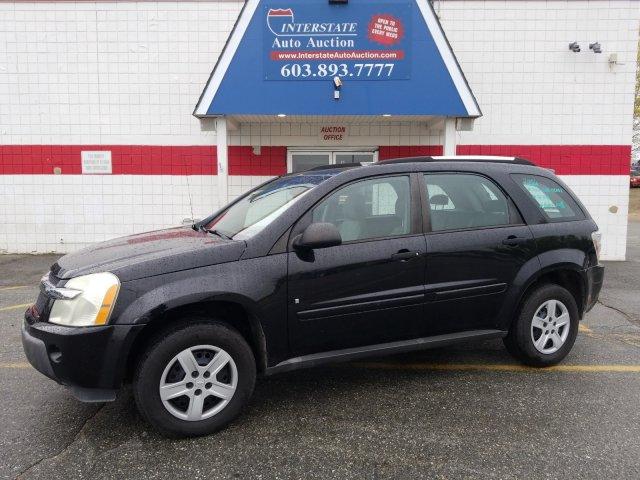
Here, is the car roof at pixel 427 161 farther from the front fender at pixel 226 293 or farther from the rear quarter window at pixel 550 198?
the front fender at pixel 226 293

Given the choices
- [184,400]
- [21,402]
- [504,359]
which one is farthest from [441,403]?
[21,402]

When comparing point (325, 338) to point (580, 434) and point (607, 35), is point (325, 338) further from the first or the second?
point (607, 35)

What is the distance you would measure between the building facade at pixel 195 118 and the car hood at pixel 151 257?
6.59 meters

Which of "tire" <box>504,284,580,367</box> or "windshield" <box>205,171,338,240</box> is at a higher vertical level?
"windshield" <box>205,171,338,240</box>

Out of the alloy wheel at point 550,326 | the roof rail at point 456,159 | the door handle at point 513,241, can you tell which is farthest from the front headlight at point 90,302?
the alloy wheel at point 550,326

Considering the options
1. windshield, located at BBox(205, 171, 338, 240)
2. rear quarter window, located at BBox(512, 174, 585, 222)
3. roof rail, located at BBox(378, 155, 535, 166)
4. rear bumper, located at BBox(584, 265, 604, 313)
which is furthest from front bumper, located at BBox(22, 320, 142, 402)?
rear bumper, located at BBox(584, 265, 604, 313)

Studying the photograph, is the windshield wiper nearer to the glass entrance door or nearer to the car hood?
the car hood

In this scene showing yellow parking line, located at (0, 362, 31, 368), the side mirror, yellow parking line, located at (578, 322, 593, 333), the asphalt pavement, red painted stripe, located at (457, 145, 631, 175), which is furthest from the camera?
red painted stripe, located at (457, 145, 631, 175)

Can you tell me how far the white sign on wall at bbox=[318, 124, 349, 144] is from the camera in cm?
1028

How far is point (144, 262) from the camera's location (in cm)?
303

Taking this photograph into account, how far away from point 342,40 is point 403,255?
6.02m

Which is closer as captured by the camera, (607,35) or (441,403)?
(441,403)

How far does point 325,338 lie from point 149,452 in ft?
4.17

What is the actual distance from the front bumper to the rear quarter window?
10.6 ft
